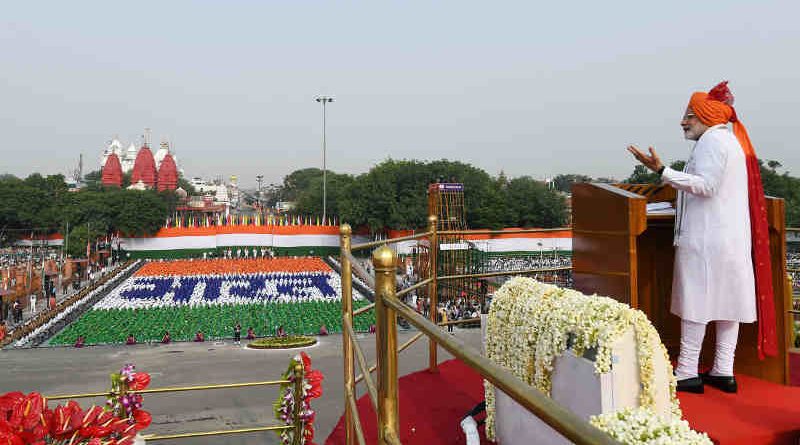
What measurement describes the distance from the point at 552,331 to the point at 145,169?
80.1 m

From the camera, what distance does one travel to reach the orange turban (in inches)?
122

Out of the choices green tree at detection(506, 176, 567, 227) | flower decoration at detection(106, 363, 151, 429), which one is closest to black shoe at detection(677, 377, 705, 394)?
flower decoration at detection(106, 363, 151, 429)

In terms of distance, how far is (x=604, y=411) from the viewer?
6.89 ft

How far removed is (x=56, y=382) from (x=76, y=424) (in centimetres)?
1265

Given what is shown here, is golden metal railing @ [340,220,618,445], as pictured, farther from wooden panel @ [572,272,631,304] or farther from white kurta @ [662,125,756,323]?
white kurta @ [662,125,756,323]

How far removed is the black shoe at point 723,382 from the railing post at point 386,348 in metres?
2.50

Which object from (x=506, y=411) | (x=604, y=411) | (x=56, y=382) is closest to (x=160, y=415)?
(x=56, y=382)

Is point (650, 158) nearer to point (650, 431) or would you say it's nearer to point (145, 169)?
point (650, 431)

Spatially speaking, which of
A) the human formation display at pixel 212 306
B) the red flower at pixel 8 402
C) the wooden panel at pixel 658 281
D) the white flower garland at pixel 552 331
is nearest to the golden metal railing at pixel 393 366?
the white flower garland at pixel 552 331

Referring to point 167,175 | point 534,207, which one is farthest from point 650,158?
point 167,175

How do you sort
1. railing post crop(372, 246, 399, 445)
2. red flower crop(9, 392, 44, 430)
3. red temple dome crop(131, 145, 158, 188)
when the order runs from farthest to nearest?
red temple dome crop(131, 145, 158, 188), red flower crop(9, 392, 44, 430), railing post crop(372, 246, 399, 445)

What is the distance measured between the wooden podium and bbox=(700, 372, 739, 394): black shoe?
37cm

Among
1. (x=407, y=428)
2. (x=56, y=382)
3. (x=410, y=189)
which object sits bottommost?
(x=56, y=382)

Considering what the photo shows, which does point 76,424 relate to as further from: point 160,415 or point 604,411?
point 160,415
